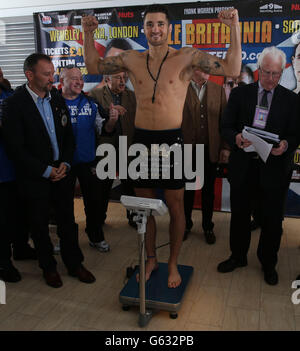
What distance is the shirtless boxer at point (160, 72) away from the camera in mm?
2285

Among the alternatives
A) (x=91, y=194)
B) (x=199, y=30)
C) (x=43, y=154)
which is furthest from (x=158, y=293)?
(x=199, y=30)

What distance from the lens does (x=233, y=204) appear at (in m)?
2.90

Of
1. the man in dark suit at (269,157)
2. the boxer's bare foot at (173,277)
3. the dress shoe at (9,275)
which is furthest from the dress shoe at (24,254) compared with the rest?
the man in dark suit at (269,157)

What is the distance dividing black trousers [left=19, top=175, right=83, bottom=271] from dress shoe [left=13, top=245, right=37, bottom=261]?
0.49m

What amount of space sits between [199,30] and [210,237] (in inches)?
91.6

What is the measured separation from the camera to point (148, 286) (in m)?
2.57

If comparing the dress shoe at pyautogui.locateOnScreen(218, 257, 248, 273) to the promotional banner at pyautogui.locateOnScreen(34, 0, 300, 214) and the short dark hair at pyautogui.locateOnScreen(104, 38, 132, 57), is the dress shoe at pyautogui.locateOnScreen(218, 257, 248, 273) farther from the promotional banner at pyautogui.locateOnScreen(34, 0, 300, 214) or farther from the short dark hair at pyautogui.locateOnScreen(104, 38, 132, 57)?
the short dark hair at pyautogui.locateOnScreen(104, 38, 132, 57)

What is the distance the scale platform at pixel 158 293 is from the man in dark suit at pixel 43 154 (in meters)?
0.48

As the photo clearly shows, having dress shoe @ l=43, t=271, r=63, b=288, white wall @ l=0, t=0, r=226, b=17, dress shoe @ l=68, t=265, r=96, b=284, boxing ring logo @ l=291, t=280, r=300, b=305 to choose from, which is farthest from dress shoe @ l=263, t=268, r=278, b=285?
white wall @ l=0, t=0, r=226, b=17

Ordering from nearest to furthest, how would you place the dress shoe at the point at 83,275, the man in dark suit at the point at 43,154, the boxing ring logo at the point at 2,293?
the man in dark suit at the point at 43,154, the boxing ring logo at the point at 2,293, the dress shoe at the point at 83,275

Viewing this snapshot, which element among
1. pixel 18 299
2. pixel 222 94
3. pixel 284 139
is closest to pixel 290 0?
pixel 222 94

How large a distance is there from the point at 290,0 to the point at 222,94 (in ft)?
4.51

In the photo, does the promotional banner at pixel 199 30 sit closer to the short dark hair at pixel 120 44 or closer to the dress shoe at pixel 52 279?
the short dark hair at pixel 120 44
